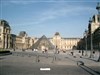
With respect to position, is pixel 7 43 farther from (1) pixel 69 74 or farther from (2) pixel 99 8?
(1) pixel 69 74

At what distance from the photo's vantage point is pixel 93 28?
141m

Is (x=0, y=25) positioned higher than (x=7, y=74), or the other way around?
(x=0, y=25)

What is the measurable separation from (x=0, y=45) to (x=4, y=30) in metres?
12.0

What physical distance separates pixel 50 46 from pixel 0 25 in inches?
2257

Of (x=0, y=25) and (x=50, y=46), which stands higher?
(x=0, y=25)

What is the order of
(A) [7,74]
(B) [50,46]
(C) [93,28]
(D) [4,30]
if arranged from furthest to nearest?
1. (D) [4,30]
2. (C) [93,28]
3. (B) [50,46]
4. (A) [7,74]

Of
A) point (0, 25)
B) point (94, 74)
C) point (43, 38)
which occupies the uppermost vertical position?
point (0, 25)

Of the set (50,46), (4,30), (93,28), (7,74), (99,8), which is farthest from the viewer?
(4,30)

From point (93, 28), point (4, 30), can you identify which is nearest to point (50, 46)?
point (93, 28)

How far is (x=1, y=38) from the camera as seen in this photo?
488 ft

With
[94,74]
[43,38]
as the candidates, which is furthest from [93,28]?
[94,74]

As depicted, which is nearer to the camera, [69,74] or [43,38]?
[69,74]

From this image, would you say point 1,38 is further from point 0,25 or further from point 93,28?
point 93,28

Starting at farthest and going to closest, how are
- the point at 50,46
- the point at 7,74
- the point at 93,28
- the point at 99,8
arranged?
the point at 93,28, the point at 50,46, the point at 99,8, the point at 7,74
